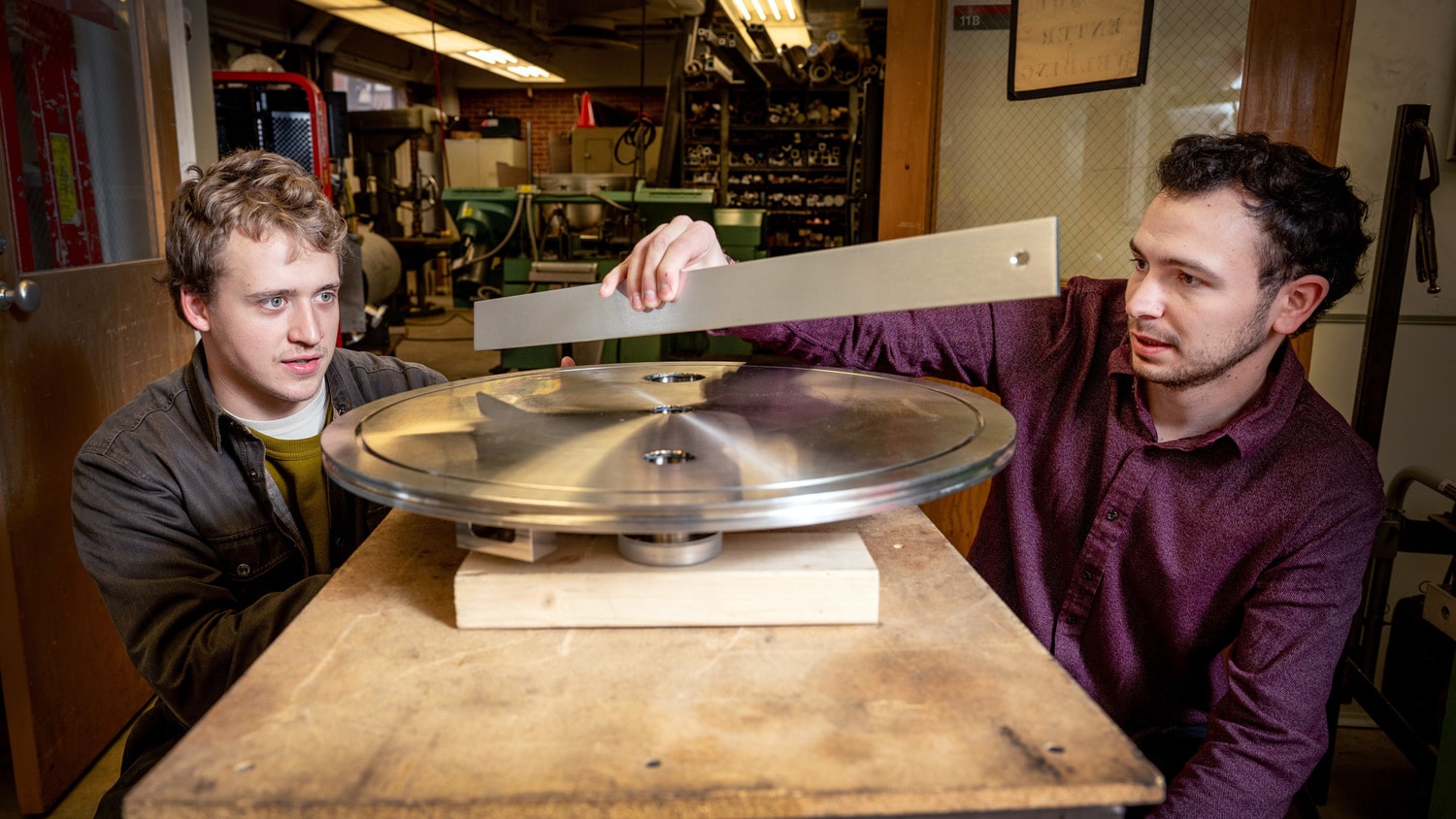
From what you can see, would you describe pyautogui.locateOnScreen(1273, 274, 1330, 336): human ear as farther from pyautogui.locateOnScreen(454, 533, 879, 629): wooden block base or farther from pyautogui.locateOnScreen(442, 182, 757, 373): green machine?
pyautogui.locateOnScreen(442, 182, 757, 373): green machine

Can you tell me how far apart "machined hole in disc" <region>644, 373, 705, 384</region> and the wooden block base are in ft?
1.44

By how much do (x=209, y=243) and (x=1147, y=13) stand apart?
187cm

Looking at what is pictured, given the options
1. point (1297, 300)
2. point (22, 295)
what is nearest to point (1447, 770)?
point (1297, 300)

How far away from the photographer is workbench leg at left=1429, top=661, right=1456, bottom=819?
156cm

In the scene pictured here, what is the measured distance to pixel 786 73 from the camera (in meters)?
5.61

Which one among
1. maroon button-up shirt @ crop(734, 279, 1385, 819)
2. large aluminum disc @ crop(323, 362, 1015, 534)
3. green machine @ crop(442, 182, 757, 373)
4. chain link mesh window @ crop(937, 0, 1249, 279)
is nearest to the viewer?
large aluminum disc @ crop(323, 362, 1015, 534)

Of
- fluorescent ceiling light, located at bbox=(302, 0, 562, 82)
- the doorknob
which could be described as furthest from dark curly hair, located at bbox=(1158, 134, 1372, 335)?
fluorescent ceiling light, located at bbox=(302, 0, 562, 82)

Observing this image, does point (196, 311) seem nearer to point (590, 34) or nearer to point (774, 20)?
point (774, 20)

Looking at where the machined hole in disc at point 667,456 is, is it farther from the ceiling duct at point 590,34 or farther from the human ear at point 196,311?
the ceiling duct at point 590,34

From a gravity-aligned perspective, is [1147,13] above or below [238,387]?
above

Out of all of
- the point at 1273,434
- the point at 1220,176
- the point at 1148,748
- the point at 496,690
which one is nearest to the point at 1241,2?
the point at 1220,176

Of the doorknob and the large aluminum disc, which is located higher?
the doorknob

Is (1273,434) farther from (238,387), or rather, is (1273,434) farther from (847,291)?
(238,387)

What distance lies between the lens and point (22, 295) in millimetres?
1673
